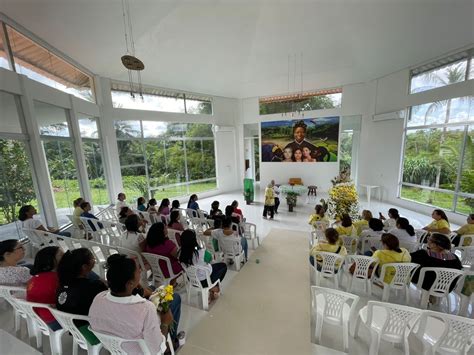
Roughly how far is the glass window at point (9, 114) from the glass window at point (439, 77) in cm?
961

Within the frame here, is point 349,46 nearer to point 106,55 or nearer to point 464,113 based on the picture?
point 464,113

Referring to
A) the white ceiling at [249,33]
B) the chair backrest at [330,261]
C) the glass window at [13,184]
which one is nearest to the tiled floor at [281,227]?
the chair backrest at [330,261]

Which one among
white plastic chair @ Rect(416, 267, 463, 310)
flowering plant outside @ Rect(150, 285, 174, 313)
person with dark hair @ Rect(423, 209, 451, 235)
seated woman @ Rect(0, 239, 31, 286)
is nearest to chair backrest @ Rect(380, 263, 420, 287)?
white plastic chair @ Rect(416, 267, 463, 310)

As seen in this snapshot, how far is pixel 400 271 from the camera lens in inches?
89.0

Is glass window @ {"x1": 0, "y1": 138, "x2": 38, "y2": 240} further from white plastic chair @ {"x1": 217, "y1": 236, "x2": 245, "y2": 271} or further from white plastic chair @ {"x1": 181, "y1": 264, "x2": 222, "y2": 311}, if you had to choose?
white plastic chair @ {"x1": 217, "y1": 236, "x2": 245, "y2": 271}

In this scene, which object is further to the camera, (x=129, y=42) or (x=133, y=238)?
(x=129, y=42)

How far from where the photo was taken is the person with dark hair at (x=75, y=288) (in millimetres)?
1427

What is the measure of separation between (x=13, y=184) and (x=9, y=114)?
118 cm

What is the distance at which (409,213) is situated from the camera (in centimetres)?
598

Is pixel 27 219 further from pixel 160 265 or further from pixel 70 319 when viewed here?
pixel 70 319

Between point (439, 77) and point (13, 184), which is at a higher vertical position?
point (439, 77)

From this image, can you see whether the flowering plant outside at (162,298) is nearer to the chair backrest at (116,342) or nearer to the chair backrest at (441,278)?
the chair backrest at (116,342)

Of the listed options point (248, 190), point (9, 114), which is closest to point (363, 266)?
point (248, 190)

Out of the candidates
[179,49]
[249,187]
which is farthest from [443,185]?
[179,49]
